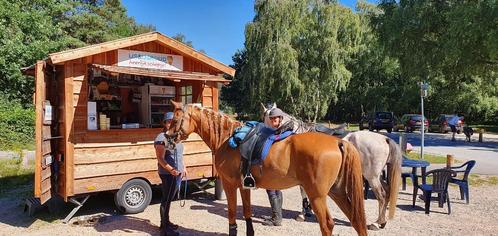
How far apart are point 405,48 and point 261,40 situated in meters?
9.25

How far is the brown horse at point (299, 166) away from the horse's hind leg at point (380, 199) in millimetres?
1588

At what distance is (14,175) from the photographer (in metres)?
11.1

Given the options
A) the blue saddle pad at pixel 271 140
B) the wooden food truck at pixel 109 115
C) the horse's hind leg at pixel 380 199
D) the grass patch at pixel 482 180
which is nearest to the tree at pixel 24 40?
the wooden food truck at pixel 109 115

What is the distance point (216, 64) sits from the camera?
27.3ft

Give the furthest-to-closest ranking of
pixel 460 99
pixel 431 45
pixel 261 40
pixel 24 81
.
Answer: pixel 460 99, pixel 261 40, pixel 431 45, pixel 24 81

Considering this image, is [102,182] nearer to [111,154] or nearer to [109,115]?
[111,154]

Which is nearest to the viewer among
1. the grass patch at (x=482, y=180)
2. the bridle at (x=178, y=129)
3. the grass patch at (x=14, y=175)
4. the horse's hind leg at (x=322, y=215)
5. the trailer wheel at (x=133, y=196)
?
the horse's hind leg at (x=322, y=215)

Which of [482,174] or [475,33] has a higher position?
[475,33]

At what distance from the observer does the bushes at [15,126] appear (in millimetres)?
16844

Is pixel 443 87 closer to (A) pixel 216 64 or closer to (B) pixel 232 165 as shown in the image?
(A) pixel 216 64

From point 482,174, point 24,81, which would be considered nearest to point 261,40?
point 24,81

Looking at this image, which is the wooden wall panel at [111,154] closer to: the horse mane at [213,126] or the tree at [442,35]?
the horse mane at [213,126]

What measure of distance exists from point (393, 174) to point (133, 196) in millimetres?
4543

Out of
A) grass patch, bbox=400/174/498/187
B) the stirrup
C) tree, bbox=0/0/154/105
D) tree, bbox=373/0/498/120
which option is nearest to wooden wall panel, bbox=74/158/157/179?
the stirrup
